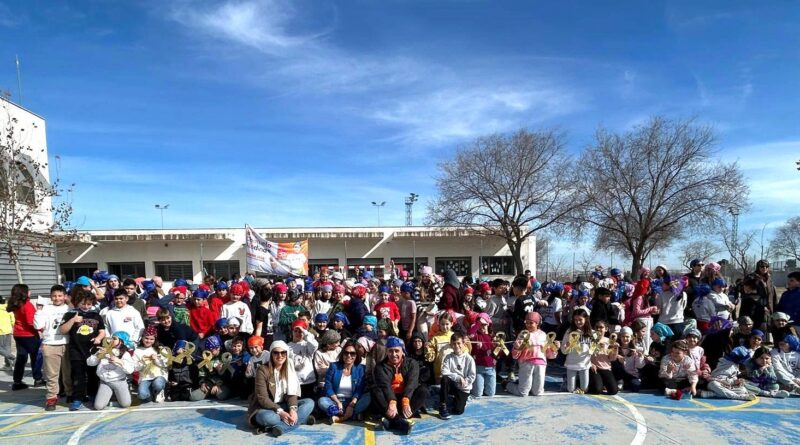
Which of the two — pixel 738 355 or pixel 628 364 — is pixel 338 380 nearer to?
pixel 628 364

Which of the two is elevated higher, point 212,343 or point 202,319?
point 202,319

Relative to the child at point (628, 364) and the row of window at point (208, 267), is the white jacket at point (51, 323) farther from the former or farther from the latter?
the row of window at point (208, 267)

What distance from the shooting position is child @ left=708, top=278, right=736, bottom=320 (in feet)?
23.6

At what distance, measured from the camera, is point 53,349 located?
593 cm

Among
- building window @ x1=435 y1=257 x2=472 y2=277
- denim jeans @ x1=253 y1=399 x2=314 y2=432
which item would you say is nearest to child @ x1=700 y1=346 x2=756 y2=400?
denim jeans @ x1=253 y1=399 x2=314 y2=432

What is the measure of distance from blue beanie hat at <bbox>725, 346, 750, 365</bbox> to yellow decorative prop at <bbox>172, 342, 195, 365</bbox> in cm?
722

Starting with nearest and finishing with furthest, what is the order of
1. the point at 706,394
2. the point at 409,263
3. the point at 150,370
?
1. the point at 706,394
2. the point at 150,370
3. the point at 409,263

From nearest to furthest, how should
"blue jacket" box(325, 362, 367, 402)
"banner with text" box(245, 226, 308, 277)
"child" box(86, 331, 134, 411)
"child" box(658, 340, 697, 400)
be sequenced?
"blue jacket" box(325, 362, 367, 402) < "child" box(86, 331, 134, 411) < "child" box(658, 340, 697, 400) < "banner with text" box(245, 226, 308, 277)

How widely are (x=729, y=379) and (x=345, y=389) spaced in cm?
505

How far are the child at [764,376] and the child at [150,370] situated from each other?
25.7 feet

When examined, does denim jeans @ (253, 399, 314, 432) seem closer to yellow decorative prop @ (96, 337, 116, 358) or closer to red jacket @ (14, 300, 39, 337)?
yellow decorative prop @ (96, 337, 116, 358)

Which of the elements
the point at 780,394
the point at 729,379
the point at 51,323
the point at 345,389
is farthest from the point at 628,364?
the point at 51,323

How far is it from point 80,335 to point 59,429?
1242 millimetres

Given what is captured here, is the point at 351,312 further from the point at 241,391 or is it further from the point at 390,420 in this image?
the point at 390,420
